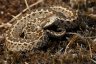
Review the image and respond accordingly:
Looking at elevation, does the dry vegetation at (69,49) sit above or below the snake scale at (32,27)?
below

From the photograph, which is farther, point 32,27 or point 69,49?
point 32,27

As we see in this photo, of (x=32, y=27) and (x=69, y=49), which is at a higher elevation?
(x=32, y=27)

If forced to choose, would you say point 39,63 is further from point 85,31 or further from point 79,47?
point 85,31

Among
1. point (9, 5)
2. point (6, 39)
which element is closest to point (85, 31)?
point (6, 39)

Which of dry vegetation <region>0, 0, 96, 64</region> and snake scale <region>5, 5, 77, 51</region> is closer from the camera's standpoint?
dry vegetation <region>0, 0, 96, 64</region>

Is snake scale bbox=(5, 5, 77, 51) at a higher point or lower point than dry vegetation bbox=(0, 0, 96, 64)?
higher

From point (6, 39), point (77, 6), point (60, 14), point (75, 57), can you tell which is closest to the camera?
point (75, 57)

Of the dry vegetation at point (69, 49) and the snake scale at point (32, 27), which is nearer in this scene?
the dry vegetation at point (69, 49)

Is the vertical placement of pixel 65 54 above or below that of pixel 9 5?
below
